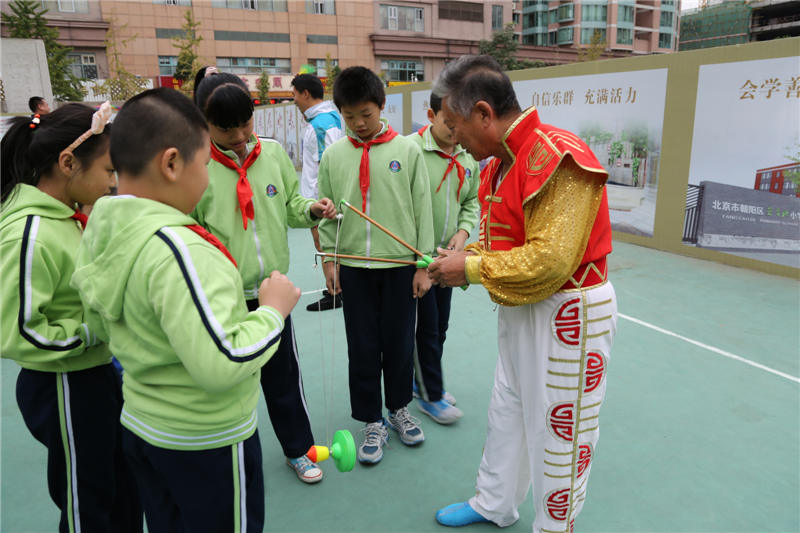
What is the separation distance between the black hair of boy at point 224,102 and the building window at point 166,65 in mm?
31901

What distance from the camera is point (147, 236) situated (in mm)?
1076

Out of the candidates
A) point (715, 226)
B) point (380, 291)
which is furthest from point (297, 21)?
point (380, 291)

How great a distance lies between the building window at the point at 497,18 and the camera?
38.1 m

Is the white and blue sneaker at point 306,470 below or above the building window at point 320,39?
below

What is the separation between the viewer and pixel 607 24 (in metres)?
42.2

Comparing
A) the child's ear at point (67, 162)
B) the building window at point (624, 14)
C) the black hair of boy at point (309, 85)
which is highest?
the building window at point (624, 14)

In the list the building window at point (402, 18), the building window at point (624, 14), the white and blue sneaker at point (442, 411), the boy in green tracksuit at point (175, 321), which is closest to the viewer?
the boy in green tracksuit at point (175, 321)

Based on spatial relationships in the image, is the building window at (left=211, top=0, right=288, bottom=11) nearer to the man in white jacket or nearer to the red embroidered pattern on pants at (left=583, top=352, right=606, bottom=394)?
the man in white jacket

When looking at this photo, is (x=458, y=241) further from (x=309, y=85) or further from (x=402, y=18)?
(x=402, y=18)

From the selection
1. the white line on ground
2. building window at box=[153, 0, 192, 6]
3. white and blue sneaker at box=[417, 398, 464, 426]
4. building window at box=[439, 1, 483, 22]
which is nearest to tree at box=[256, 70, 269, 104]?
building window at box=[153, 0, 192, 6]

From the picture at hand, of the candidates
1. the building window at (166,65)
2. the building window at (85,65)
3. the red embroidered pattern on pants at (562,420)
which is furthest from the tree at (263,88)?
the red embroidered pattern on pants at (562,420)

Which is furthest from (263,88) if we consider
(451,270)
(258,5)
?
(451,270)

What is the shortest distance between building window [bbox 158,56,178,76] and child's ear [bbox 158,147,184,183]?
1289 inches

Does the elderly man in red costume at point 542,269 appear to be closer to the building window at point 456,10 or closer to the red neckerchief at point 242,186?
the red neckerchief at point 242,186
